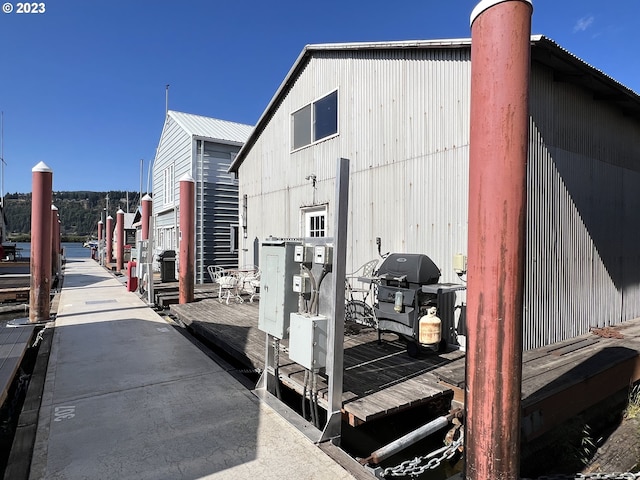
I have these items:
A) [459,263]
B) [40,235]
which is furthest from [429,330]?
[40,235]

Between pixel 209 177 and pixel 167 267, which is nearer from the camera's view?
pixel 167 267

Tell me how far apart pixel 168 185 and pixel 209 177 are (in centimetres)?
436

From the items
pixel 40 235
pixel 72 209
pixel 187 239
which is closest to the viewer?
pixel 40 235

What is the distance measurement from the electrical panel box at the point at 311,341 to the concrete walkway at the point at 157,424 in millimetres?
632

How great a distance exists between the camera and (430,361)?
4633mm

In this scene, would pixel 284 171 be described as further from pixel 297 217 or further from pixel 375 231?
pixel 375 231

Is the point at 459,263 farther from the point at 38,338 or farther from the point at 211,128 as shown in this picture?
the point at 211,128

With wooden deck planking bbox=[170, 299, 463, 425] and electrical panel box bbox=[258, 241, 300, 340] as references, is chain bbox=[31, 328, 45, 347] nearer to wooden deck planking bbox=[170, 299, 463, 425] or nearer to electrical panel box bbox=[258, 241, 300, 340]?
wooden deck planking bbox=[170, 299, 463, 425]

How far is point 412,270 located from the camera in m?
4.74

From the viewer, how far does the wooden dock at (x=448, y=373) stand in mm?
3582

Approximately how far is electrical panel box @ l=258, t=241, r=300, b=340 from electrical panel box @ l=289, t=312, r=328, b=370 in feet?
1.11

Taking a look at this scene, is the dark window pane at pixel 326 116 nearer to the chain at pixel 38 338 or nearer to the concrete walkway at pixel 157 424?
the concrete walkway at pixel 157 424

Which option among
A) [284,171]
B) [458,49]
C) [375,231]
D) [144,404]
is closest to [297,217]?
[284,171]

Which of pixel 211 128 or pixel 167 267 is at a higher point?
pixel 211 128
